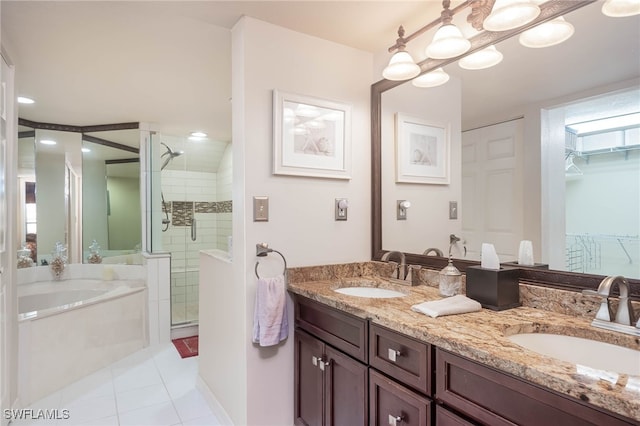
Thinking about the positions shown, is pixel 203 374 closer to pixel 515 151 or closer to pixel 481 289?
pixel 481 289

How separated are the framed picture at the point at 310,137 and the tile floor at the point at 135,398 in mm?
1594

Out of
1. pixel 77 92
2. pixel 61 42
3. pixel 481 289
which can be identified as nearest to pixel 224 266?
pixel 481 289

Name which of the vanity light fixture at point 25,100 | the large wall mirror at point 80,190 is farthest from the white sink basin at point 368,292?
the vanity light fixture at point 25,100

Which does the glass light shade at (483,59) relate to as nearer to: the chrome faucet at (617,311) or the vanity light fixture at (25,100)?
the chrome faucet at (617,311)

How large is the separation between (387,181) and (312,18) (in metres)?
0.96

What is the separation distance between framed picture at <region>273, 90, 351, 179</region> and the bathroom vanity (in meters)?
0.63

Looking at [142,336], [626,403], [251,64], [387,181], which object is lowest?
[142,336]

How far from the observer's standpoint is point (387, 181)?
7.07 feet

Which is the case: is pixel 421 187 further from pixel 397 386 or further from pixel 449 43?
pixel 397 386

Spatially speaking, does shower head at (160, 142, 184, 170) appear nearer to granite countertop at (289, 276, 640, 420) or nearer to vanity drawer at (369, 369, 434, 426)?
granite countertop at (289, 276, 640, 420)

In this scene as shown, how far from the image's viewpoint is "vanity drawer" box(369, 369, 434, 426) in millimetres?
1152

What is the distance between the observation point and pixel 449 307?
1.30 meters

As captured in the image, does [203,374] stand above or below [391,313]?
below

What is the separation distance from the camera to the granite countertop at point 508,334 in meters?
0.75
